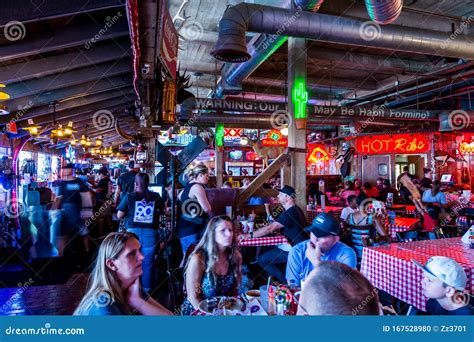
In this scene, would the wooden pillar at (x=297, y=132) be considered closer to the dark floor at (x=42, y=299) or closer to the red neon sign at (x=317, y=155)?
the dark floor at (x=42, y=299)

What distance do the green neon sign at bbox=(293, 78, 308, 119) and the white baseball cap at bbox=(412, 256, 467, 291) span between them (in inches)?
174

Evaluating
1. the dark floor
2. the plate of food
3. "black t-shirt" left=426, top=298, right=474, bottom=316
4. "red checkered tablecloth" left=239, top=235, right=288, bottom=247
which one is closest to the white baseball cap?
"black t-shirt" left=426, top=298, right=474, bottom=316

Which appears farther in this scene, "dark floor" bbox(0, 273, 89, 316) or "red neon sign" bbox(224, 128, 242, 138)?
"red neon sign" bbox(224, 128, 242, 138)

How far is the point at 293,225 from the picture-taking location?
159 inches

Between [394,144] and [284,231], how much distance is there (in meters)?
11.6

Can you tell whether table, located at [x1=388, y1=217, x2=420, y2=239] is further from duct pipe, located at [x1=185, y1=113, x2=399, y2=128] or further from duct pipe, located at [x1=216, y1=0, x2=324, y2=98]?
duct pipe, located at [x1=185, y1=113, x2=399, y2=128]

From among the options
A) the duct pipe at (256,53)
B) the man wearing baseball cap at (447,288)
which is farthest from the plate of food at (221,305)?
the duct pipe at (256,53)

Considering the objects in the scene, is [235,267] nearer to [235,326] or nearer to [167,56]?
[235,326]

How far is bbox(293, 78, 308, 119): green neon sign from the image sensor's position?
249 inches

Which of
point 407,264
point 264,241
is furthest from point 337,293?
point 264,241

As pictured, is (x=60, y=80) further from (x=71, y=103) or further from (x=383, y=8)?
(x=383, y=8)

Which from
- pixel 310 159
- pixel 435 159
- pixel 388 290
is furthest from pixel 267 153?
pixel 388 290

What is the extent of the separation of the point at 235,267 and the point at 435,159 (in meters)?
12.3

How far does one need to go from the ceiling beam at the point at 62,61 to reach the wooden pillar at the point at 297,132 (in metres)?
3.65
